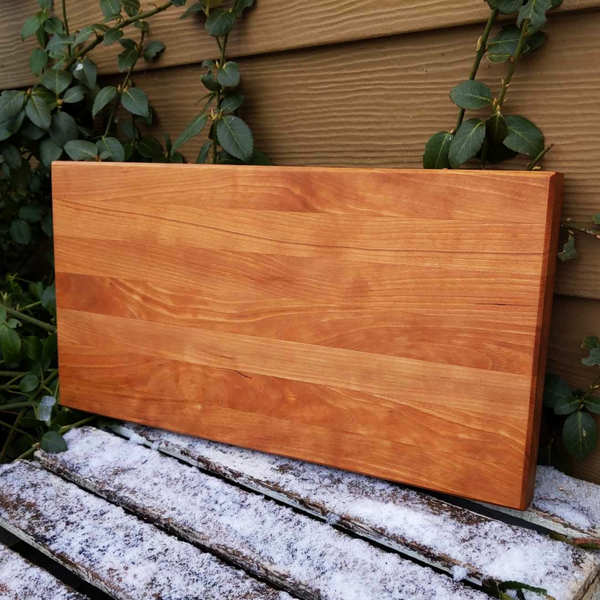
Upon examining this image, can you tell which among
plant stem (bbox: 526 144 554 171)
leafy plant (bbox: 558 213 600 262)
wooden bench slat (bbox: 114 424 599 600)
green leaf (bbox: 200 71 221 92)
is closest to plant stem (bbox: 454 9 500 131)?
plant stem (bbox: 526 144 554 171)

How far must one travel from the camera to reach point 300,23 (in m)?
Answer: 1.20

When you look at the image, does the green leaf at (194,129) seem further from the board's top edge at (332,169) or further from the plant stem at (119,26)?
the plant stem at (119,26)

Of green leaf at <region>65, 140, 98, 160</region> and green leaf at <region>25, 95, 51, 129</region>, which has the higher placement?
green leaf at <region>25, 95, 51, 129</region>

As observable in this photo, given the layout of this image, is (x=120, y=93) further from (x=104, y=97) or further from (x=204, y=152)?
(x=204, y=152)

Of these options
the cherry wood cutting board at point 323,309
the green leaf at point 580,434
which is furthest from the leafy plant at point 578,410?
the cherry wood cutting board at point 323,309

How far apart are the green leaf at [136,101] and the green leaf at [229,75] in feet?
0.73

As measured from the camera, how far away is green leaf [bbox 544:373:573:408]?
3.38ft

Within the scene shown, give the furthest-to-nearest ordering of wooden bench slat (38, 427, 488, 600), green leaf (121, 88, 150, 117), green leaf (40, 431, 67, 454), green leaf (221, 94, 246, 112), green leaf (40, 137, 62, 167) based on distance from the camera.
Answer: green leaf (40, 137, 62, 167) < green leaf (121, 88, 150, 117) < green leaf (221, 94, 246, 112) < green leaf (40, 431, 67, 454) < wooden bench slat (38, 427, 488, 600)

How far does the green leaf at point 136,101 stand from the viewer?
1394 millimetres

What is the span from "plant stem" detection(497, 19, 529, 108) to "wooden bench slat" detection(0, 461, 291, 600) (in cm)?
77

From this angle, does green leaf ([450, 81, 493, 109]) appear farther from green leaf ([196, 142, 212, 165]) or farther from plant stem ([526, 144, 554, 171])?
green leaf ([196, 142, 212, 165])

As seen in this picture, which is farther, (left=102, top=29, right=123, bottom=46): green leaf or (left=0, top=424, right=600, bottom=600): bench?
(left=102, top=29, right=123, bottom=46): green leaf

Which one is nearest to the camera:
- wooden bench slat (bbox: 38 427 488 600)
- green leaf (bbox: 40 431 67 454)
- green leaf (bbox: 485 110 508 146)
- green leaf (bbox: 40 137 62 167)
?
wooden bench slat (bbox: 38 427 488 600)

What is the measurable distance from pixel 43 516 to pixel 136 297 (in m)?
0.40
